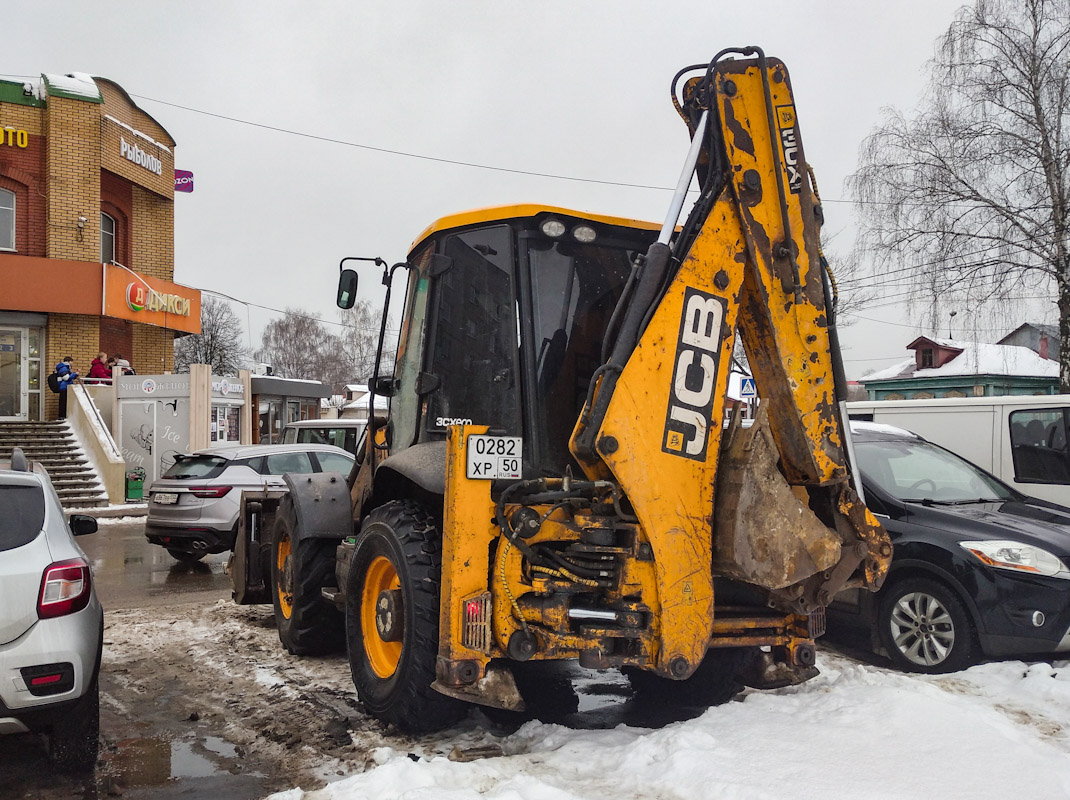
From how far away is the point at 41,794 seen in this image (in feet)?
13.2

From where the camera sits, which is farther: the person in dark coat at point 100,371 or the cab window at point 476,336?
the person in dark coat at point 100,371

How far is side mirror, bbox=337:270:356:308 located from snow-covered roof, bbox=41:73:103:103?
2156cm

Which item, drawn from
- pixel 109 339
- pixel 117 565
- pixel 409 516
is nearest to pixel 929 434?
pixel 409 516

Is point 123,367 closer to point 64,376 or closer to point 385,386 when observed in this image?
point 64,376

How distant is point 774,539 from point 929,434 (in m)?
6.04

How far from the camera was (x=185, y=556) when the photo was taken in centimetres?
1170

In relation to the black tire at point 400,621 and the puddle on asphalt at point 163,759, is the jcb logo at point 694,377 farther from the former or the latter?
the puddle on asphalt at point 163,759

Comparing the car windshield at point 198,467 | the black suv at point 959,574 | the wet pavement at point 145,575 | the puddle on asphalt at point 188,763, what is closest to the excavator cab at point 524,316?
the puddle on asphalt at point 188,763

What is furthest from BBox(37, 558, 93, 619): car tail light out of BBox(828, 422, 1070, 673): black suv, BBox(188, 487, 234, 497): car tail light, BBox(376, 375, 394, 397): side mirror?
BBox(188, 487, 234, 497): car tail light

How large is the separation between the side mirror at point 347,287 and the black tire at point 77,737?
2646 mm

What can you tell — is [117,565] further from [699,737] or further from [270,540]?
[699,737]

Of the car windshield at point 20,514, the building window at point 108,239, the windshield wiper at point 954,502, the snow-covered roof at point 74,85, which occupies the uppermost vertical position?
the snow-covered roof at point 74,85

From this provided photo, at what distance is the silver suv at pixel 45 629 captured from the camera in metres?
3.97

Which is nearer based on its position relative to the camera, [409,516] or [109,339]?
[409,516]
